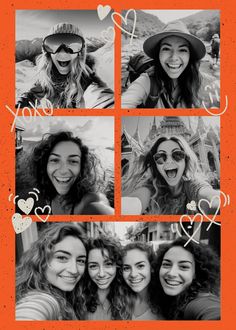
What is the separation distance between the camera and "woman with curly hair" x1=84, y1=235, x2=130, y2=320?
2.05 metres

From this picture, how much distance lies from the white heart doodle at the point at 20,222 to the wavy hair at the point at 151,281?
1.40 feet

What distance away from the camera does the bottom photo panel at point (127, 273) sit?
2.05 metres

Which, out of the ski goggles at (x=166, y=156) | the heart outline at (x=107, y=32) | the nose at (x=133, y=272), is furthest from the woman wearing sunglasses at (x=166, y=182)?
the heart outline at (x=107, y=32)

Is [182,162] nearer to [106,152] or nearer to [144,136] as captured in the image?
[144,136]

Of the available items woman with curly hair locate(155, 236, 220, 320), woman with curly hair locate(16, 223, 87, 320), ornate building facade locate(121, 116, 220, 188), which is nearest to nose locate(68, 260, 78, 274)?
woman with curly hair locate(16, 223, 87, 320)

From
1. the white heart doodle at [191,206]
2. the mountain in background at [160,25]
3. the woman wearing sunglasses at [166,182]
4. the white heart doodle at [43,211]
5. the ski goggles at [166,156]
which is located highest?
the mountain in background at [160,25]

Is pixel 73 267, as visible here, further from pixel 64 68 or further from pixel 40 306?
pixel 64 68

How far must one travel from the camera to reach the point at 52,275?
6.73ft

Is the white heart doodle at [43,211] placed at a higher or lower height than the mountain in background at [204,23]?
lower

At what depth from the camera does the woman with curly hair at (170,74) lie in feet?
6.80

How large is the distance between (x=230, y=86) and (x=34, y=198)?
0.98m

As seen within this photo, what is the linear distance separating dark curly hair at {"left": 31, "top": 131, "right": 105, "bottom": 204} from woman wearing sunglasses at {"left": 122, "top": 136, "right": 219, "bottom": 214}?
144 mm

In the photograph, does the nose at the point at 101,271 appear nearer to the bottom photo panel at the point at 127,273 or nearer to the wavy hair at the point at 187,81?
the bottom photo panel at the point at 127,273

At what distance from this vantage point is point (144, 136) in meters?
2.06
